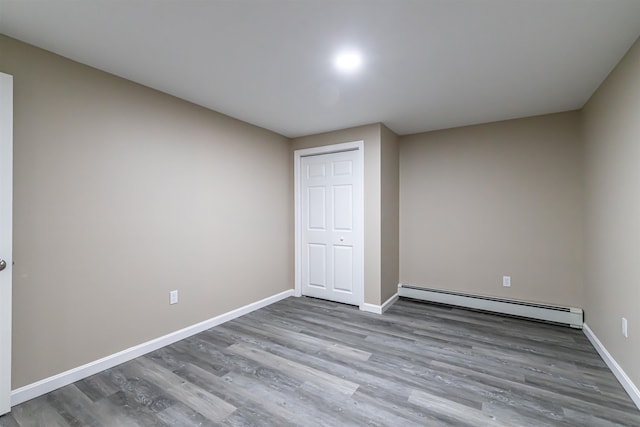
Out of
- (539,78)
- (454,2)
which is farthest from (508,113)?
(454,2)

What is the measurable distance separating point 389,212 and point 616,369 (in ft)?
7.92

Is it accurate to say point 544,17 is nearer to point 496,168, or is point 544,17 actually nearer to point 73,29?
point 496,168

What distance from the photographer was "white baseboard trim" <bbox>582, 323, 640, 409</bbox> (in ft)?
5.96

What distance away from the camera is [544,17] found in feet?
5.28

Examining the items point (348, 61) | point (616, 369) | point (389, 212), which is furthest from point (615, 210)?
point (348, 61)

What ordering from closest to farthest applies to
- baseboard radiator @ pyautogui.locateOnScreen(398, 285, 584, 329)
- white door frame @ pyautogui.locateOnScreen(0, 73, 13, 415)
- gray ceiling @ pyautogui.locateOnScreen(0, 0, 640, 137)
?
gray ceiling @ pyautogui.locateOnScreen(0, 0, 640, 137)
white door frame @ pyautogui.locateOnScreen(0, 73, 13, 415)
baseboard radiator @ pyautogui.locateOnScreen(398, 285, 584, 329)

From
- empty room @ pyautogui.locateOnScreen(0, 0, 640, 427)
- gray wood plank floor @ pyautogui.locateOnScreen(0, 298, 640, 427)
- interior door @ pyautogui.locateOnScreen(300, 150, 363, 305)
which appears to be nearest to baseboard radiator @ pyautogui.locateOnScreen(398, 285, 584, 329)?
empty room @ pyautogui.locateOnScreen(0, 0, 640, 427)

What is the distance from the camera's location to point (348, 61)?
2100mm

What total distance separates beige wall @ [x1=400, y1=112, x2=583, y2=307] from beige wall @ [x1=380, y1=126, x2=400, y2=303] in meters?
0.15

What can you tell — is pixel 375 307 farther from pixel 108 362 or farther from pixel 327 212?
pixel 108 362

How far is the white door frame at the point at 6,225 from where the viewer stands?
1693 mm

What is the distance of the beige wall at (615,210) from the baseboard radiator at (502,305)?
21 centimetres

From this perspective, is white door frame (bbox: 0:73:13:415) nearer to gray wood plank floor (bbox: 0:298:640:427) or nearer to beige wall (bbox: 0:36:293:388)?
beige wall (bbox: 0:36:293:388)

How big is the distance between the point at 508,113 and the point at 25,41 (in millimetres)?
4280
